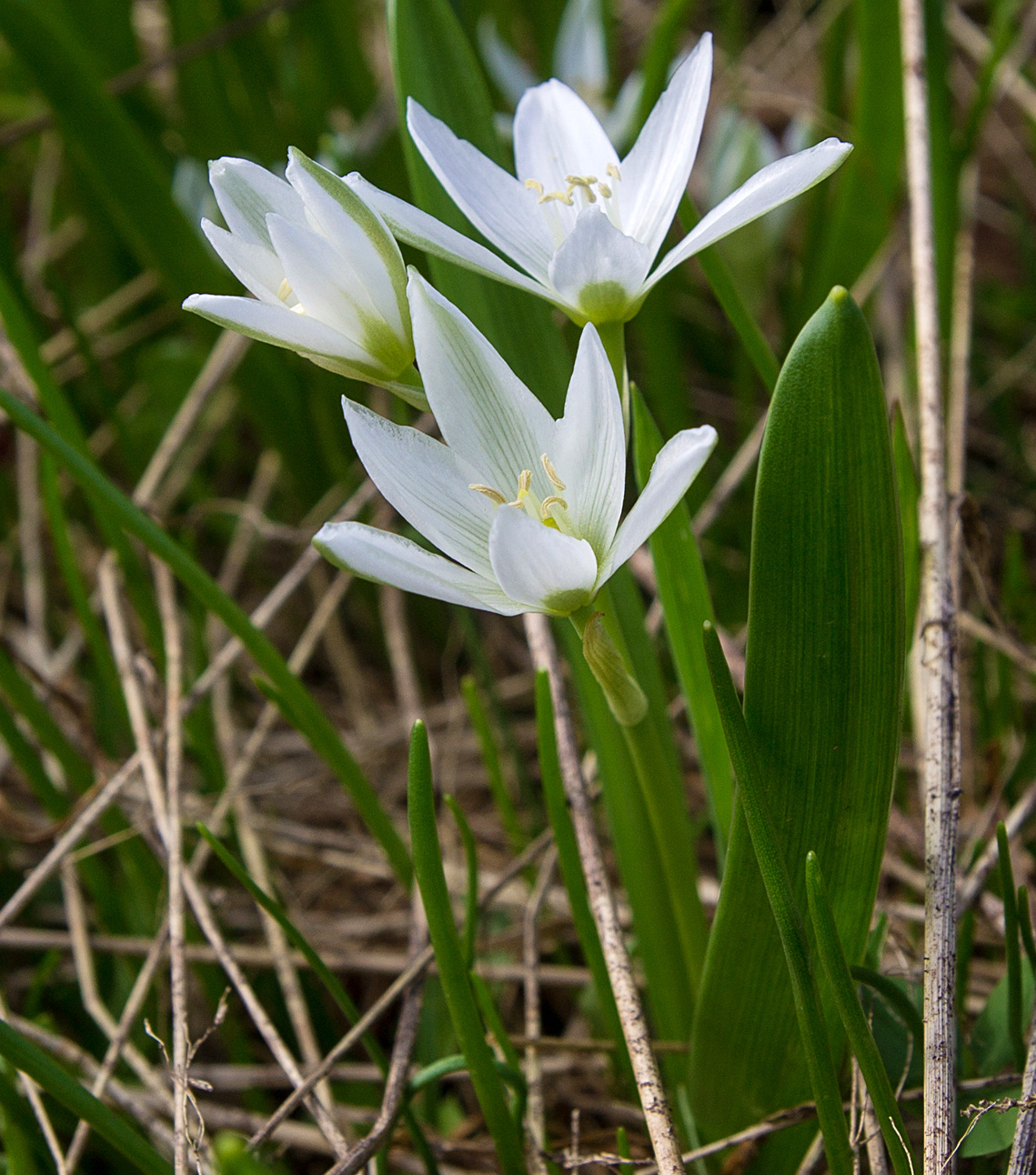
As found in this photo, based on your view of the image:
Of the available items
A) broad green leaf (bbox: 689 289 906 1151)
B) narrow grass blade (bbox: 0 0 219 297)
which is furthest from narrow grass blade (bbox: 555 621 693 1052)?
narrow grass blade (bbox: 0 0 219 297)

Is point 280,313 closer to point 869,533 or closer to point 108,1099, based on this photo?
point 869,533

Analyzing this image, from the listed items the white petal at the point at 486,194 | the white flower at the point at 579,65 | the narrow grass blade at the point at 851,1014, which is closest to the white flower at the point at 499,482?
the white petal at the point at 486,194

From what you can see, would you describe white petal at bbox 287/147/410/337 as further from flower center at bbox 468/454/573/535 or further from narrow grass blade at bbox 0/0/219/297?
narrow grass blade at bbox 0/0/219/297

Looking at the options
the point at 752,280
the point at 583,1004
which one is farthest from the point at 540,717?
the point at 752,280

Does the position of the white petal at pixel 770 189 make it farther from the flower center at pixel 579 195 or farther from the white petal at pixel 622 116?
the white petal at pixel 622 116

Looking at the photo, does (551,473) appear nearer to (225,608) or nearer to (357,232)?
(357,232)

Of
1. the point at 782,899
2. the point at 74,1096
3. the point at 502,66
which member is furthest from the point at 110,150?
the point at 782,899
